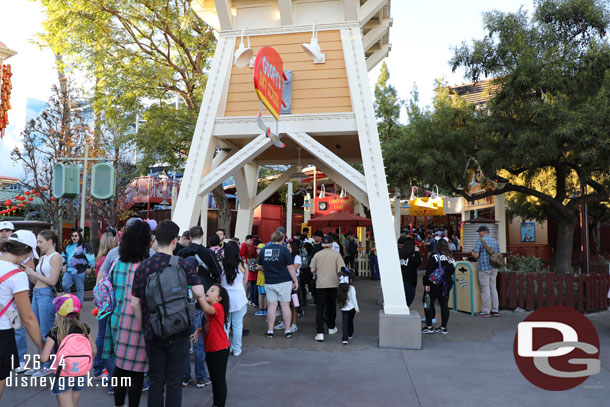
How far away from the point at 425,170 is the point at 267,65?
6.72 meters

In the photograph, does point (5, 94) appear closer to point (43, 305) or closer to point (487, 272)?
point (43, 305)

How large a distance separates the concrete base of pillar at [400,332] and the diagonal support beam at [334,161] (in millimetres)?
2241

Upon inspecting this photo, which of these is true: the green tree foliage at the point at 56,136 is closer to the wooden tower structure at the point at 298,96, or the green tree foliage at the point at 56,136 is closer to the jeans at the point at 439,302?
the wooden tower structure at the point at 298,96

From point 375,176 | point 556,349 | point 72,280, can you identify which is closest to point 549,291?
point 556,349

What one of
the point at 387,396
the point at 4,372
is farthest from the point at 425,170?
the point at 4,372

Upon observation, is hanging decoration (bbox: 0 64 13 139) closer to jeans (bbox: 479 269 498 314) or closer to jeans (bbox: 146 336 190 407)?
jeans (bbox: 146 336 190 407)

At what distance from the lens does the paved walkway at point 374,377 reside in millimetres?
4684

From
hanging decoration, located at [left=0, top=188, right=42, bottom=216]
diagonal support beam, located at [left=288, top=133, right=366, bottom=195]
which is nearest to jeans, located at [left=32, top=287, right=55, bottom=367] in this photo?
diagonal support beam, located at [left=288, top=133, right=366, bottom=195]

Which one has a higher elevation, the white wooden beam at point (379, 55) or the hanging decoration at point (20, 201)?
the white wooden beam at point (379, 55)

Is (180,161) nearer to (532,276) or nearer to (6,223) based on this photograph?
(6,223)

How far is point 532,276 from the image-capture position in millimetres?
9570

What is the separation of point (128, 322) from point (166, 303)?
80 cm

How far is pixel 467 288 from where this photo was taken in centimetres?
981

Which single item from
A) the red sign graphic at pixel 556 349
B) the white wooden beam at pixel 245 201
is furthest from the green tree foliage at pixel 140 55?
the red sign graphic at pixel 556 349
